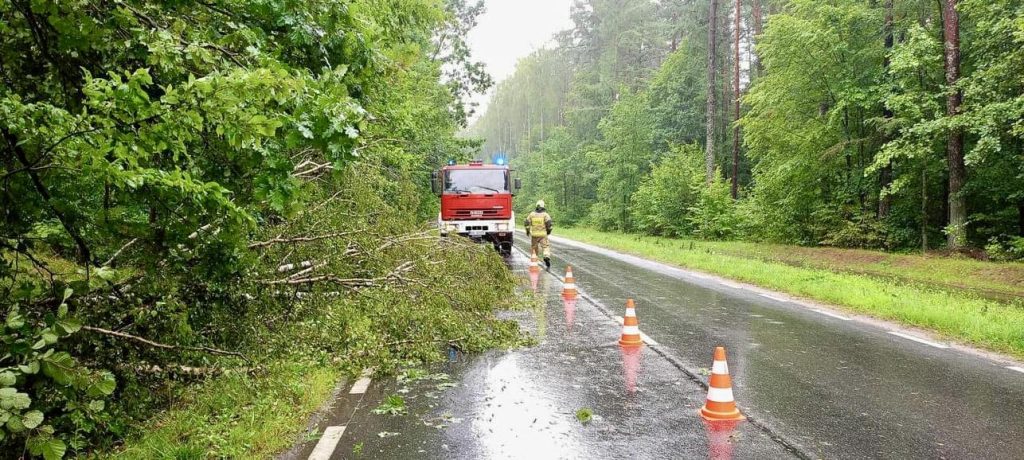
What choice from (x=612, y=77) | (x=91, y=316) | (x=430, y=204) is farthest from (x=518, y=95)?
(x=91, y=316)

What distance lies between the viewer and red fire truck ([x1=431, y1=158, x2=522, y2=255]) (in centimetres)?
1784

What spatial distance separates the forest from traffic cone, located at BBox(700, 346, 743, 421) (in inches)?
531

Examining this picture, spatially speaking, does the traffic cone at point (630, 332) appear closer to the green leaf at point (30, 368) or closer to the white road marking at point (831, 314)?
the white road marking at point (831, 314)

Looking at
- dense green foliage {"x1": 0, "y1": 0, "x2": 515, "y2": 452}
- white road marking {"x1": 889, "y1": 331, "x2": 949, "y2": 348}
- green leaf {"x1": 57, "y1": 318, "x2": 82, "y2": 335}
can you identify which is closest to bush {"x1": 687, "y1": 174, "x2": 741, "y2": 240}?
white road marking {"x1": 889, "y1": 331, "x2": 949, "y2": 348}

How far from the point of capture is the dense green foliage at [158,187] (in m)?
3.04

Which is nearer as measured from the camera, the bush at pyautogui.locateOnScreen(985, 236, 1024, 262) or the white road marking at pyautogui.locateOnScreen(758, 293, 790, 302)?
the white road marking at pyautogui.locateOnScreen(758, 293, 790, 302)

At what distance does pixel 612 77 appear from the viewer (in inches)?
2135

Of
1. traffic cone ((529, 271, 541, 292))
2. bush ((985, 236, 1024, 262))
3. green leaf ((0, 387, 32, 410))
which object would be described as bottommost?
traffic cone ((529, 271, 541, 292))

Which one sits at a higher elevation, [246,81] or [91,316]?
[246,81]

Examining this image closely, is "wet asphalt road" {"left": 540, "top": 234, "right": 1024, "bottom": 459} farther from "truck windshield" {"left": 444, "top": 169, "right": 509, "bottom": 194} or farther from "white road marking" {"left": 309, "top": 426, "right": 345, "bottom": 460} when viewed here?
"truck windshield" {"left": 444, "top": 169, "right": 509, "bottom": 194}

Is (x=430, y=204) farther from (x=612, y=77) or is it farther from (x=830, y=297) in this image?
(x=612, y=77)

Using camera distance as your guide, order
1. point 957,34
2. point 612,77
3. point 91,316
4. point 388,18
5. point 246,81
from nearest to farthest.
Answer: point 246,81 → point 91,316 → point 388,18 → point 957,34 → point 612,77

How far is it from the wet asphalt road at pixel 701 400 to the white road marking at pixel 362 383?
0.41 ft

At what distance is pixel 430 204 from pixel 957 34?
1890 centimetres
